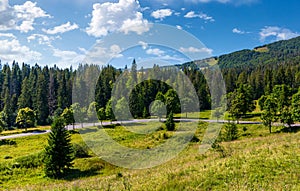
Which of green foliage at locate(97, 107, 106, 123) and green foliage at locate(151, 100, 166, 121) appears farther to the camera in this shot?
green foliage at locate(97, 107, 106, 123)

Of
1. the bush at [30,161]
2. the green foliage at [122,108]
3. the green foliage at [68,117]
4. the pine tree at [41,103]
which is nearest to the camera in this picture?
the bush at [30,161]

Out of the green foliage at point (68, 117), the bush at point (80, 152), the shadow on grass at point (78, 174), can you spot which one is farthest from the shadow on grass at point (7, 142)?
the shadow on grass at point (78, 174)

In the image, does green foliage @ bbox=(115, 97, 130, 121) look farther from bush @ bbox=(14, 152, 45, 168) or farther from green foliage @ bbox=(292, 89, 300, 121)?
green foliage @ bbox=(292, 89, 300, 121)

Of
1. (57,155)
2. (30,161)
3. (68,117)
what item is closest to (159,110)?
(68,117)

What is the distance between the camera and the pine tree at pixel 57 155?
108 feet

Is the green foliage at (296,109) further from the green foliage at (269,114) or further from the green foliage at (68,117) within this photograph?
the green foliage at (68,117)

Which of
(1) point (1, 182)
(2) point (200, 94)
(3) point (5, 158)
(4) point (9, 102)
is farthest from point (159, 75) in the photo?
(1) point (1, 182)

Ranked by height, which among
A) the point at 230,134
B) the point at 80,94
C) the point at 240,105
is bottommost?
the point at 230,134

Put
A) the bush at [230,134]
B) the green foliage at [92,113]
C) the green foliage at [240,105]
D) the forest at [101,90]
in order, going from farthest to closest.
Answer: the forest at [101,90] → the green foliage at [92,113] → the green foliage at [240,105] → the bush at [230,134]

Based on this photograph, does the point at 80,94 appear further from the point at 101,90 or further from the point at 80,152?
the point at 80,152

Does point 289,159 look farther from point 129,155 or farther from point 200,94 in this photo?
point 200,94

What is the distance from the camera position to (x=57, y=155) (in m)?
Result: 34.1

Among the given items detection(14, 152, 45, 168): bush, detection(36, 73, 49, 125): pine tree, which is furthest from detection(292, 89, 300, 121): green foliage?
detection(36, 73, 49, 125): pine tree

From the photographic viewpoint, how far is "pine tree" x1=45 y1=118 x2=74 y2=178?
32.8 meters
